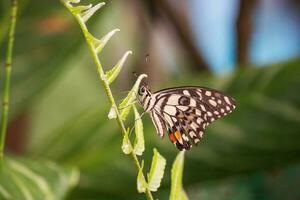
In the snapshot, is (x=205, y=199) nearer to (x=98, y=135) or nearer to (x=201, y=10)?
(x=98, y=135)

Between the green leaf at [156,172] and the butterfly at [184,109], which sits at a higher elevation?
the green leaf at [156,172]

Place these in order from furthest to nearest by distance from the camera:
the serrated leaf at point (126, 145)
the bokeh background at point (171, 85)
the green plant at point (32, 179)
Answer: the bokeh background at point (171, 85) → the green plant at point (32, 179) → the serrated leaf at point (126, 145)

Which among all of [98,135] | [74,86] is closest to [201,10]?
[74,86]

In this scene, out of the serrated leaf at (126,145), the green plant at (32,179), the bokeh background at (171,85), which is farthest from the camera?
the bokeh background at (171,85)

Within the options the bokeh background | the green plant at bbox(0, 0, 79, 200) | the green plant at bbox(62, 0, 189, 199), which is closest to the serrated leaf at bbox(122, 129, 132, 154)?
the green plant at bbox(62, 0, 189, 199)

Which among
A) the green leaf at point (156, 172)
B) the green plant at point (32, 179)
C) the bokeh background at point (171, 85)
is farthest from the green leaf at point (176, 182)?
the bokeh background at point (171, 85)

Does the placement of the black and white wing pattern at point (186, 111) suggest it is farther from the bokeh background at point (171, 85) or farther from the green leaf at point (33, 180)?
the bokeh background at point (171, 85)

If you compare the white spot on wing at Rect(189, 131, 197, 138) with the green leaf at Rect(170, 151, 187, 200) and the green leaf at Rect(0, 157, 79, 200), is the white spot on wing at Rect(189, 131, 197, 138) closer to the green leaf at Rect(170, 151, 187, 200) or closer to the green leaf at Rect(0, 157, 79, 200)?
the green leaf at Rect(170, 151, 187, 200)

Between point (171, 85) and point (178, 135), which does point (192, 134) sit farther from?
point (171, 85)
